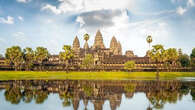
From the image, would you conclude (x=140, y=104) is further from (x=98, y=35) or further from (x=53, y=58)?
(x=53, y=58)

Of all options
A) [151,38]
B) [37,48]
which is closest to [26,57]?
[37,48]

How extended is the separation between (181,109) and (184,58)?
12273cm

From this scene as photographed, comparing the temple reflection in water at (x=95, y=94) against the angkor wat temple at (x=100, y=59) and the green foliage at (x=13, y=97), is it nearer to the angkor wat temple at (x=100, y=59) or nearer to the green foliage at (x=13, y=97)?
the green foliage at (x=13, y=97)

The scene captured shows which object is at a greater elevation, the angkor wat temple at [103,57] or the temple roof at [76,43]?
the temple roof at [76,43]

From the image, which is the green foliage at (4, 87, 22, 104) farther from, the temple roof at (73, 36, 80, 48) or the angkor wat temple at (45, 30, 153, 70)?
the temple roof at (73, 36, 80, 48)

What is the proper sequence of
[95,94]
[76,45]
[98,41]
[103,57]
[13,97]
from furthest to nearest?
1. [76,45]
2. [98,41]
3. [103,57]
4. [95,94]
5. [13,97]

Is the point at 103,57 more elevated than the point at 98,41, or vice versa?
the point at 98,41

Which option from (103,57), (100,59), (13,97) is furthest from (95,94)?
(103,57)

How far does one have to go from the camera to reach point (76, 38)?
197m

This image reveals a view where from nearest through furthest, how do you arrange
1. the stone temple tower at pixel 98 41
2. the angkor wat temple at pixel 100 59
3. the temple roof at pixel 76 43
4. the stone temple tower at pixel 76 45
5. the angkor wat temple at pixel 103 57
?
the angkor wat temple at pixel 100 59, the angkor wat temple at pixel 103 57, the stone temple tower at pixel 98 41, the stone temple tower at pixel 76 45, the temple roof at pixel 76 43

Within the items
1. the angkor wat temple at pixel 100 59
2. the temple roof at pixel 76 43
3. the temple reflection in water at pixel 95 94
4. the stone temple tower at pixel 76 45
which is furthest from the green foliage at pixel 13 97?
the temple roof at pixel 76 43

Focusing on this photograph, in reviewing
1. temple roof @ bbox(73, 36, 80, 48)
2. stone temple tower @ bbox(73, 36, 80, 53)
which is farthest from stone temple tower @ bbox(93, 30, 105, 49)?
temple roof @ bbox(73, 36, 80, 48)

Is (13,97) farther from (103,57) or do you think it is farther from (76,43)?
(76,43)

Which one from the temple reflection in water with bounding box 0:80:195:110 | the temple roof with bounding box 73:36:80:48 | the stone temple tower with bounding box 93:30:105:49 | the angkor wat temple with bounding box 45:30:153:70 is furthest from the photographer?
the temple roof with bounding box 73:36:80:48
